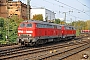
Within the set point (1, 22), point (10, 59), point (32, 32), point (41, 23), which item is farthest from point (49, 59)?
point (1, 22)

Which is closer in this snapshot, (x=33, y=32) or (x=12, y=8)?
(x=33, y=32)

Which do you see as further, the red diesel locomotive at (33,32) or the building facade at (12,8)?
the building facade at (12,8)

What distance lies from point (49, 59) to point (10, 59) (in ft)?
9.98

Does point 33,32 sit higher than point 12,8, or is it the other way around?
point 12,8

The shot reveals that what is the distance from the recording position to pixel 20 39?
23266 millimetres

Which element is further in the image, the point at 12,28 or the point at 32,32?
the point at 12,28

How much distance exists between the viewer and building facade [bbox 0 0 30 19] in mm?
91000

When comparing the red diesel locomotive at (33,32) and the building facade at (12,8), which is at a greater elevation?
the building facade at (12,8)

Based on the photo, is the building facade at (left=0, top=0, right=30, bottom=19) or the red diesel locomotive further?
the building facade at (left=0, top=0, right=30, bottom=19)

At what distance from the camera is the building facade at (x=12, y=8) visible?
9100cm

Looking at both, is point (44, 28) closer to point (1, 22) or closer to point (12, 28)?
point (12, 28)

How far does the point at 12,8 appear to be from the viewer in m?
94.2

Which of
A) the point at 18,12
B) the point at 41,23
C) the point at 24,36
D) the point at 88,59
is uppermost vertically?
the point at 18,12

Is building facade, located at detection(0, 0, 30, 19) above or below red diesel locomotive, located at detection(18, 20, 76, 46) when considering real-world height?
above
